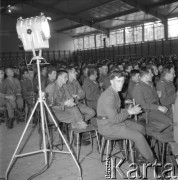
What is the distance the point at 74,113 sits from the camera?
411 cm

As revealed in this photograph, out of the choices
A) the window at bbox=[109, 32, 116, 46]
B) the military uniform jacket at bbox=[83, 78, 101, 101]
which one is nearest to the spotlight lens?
the military uniform jacket at bbox=[83, 78, 101, 101]

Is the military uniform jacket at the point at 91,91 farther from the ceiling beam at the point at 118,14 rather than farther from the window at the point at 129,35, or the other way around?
the window at the point at 129,35

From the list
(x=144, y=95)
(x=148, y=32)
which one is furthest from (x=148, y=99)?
(x=148, y=32)

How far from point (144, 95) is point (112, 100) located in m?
1.25

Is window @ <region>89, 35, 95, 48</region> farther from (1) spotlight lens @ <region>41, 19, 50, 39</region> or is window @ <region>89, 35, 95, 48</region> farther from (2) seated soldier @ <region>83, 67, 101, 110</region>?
(1) spotlight lens @ <region>41, 19, 50, 39</region>

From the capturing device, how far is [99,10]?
19.6 metres

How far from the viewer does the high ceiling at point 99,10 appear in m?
17.4

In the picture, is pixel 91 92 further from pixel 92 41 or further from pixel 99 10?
pixel 92 41

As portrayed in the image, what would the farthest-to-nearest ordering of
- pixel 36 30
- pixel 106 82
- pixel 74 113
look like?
pixel 106 82 < pixel 74 113 < pixel 36 30

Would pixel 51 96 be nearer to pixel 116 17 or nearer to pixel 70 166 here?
pixel 70 166

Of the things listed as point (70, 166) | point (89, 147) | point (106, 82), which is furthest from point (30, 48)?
point (106, 82)

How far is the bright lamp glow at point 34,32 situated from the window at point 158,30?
18.3 m

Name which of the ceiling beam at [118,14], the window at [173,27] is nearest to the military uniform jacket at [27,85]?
the ceiling beam at [118,14]

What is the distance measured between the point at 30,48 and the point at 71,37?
85.0ft
